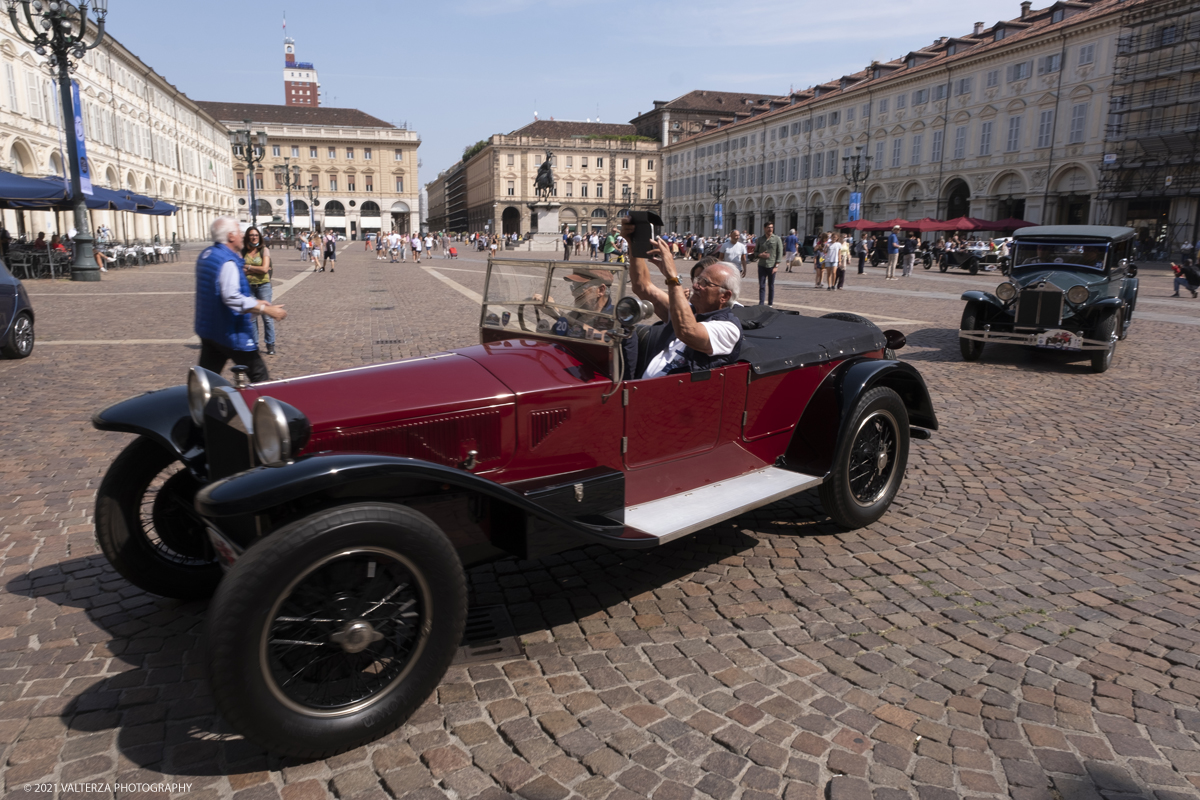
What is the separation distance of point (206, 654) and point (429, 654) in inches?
26.8

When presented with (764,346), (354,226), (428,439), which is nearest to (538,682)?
(428,439)

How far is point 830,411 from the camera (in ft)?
13.7

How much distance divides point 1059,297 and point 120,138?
54.6 meters

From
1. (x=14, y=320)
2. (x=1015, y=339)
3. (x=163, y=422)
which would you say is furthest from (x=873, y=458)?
(x=14, y=320)

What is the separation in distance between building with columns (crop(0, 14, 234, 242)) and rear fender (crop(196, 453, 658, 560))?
107 feet

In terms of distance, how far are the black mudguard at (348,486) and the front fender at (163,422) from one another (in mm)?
721

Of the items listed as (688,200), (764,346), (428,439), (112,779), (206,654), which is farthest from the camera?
(688,200)

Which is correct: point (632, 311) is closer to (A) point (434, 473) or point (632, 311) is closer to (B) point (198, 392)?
(A) point (434, 473)

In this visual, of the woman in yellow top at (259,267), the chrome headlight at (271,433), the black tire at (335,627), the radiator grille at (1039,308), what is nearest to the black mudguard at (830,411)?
the black tire at (335,627)

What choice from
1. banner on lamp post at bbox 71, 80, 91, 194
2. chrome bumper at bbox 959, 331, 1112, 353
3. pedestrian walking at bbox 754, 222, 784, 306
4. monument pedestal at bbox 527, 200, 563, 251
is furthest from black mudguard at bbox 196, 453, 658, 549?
monument pedestal at bbox 527, 200, 563, 251

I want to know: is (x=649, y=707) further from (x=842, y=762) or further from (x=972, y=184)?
(x=972, y=184)

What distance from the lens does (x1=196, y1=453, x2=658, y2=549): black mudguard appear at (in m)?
2.30

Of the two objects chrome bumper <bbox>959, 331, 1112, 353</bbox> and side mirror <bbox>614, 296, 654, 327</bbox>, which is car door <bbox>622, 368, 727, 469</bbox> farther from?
chrome bumper <bbox>959, 331, 1112, 353</bbox>

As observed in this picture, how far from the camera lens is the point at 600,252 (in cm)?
4722
